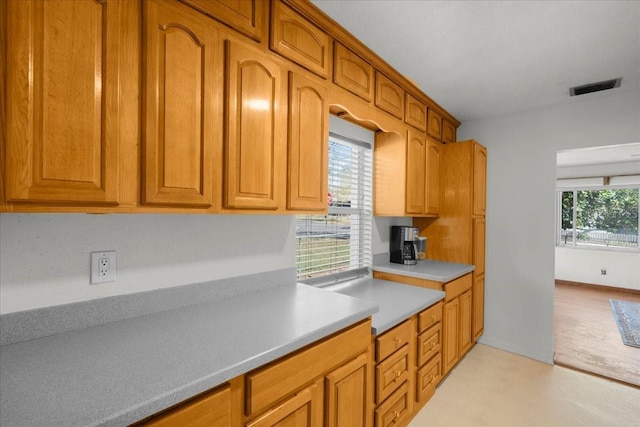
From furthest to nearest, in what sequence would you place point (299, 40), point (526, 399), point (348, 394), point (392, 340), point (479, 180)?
point (479, 180) → point (526, 399) → point (392, 340) → point (299, 40) → point (348, 394)

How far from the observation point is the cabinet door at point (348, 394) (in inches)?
50.3

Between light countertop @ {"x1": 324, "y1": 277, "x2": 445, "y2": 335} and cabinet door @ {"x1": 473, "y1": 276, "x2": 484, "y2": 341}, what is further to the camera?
cabinet door @ {"x1": 473, "y1": 276, "x2": 484, "y2": 341}

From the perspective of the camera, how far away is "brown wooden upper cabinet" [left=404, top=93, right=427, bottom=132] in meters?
2.54

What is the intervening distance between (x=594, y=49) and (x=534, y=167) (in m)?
1.29

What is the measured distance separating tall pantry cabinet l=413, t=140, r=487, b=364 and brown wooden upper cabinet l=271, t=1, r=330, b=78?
1.86m

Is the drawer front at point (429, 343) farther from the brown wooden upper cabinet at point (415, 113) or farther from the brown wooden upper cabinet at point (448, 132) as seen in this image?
the brown wooden upper cabinet at point (448, 132)

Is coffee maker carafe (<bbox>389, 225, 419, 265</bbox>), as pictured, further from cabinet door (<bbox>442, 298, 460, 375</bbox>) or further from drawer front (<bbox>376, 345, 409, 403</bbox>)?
drawer front (<bbox>376, 345, 409, 403</bbox>)

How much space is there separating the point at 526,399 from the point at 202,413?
2.50m

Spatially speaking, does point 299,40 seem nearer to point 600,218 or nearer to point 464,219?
point 464,219

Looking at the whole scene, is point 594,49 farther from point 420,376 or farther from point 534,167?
point 420,376

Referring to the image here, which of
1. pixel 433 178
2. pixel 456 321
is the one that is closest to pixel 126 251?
pixel 456 321

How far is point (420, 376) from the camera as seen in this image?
80.5 inches

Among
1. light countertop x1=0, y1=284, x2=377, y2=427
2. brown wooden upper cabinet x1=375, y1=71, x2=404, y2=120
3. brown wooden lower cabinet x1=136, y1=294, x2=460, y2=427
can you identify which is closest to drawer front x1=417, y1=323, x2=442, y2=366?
brown wooden lower cabinet x1=136, y1=294, x2=460, y2=427

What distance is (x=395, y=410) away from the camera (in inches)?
70.7
